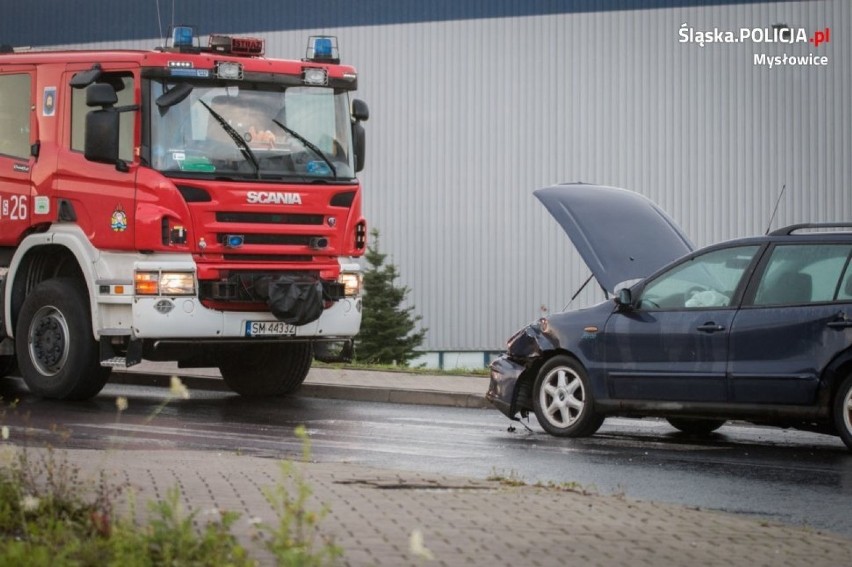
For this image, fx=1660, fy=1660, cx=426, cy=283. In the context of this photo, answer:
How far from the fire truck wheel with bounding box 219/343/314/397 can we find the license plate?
139 cm

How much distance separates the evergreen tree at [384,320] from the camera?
3231 cm

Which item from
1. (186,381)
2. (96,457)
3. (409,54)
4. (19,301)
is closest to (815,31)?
(409,54)

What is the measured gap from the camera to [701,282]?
1259 cm

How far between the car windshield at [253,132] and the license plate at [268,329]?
1349 mm

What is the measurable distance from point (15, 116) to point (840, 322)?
8219 millimetres

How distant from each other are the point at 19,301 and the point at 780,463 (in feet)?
25.4

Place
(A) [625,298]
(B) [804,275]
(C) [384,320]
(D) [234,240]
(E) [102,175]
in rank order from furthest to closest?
1. (C) [384,320]
2. (D) [234,240]
3. (E) [102,175]
4. (A) [625,298]
5. (B) [804,275]

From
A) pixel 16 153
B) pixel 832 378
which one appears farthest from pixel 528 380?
pixel 16 153

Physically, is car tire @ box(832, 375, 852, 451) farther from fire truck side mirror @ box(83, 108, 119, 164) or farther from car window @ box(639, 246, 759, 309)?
fire truck side mirror @ box(83, 108, 119, 164)

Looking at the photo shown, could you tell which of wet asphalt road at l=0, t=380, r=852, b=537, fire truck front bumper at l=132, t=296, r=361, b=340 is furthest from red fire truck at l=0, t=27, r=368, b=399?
wet asphalt road at l=0, t=380, r=852, b=537

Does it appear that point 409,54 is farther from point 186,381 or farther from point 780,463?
point 780,463

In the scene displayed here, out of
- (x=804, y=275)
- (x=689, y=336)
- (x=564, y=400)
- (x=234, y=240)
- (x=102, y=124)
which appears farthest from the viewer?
(x=234, y=240)

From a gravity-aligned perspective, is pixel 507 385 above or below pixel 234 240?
below

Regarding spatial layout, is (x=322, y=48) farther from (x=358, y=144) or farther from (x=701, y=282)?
(x=701, y=282)
